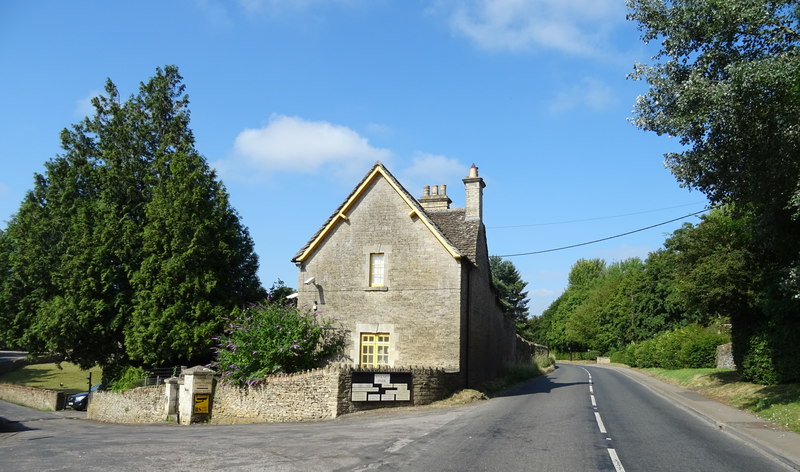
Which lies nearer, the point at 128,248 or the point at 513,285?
the point at 128,248

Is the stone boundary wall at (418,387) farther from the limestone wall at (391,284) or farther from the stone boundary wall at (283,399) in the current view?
the limestone wall at (391,284)

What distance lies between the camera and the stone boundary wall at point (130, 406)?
24.7m

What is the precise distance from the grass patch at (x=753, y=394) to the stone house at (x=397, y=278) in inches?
387

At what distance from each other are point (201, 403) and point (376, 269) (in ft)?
28.5

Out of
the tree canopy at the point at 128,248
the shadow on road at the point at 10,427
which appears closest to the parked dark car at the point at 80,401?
the tree canopy at the point at 128,248

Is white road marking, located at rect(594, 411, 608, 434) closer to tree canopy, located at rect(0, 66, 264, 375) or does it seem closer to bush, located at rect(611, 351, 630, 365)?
tree canopy, located at rect(0, 66, 264, 375)

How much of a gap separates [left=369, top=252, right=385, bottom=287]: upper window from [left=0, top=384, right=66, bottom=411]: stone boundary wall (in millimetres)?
26390

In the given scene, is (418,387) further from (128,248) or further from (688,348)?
(688,348)

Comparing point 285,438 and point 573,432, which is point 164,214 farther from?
point 573,432

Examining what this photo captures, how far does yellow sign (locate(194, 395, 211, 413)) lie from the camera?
22.5 meters

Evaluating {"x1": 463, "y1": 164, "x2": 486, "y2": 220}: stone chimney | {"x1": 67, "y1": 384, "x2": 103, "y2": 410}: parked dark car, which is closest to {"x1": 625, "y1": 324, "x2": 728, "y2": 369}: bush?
{"x1": 463, "y1": 164, "x2": 486, "y2": 220}: stone chimney

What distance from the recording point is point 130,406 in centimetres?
2689

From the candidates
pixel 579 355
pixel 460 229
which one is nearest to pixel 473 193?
pixel 460 229

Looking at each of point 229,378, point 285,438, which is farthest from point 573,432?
point 229,378
